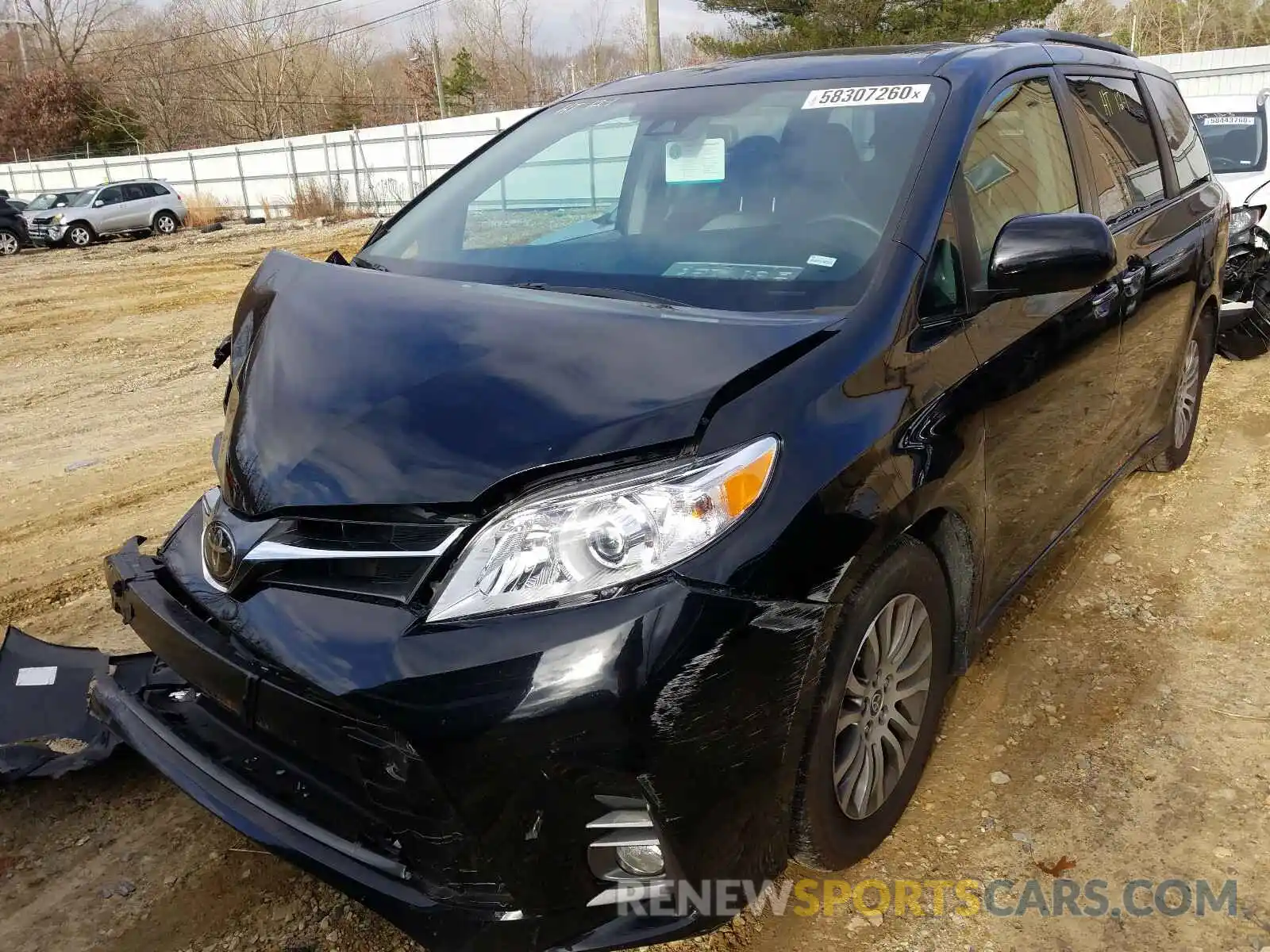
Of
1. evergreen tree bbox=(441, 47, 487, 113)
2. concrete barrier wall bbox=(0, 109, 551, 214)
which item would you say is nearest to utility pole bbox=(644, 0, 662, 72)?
concrete barrier wall bbox=(0, 109, 551, 214)

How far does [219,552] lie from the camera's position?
81.3 inches

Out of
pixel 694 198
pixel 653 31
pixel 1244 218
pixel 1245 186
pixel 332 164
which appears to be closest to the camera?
pixel 694 198

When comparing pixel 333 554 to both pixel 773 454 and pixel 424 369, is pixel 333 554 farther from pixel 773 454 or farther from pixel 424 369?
pixel 773 454

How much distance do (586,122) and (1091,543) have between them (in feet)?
8.78

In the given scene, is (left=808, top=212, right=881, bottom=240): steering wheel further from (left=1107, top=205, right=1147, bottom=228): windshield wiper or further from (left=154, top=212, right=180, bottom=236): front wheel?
(left=154, top=212, right=180, bottom=236): front wheel

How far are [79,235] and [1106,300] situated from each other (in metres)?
26.2

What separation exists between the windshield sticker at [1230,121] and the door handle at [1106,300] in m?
6.30

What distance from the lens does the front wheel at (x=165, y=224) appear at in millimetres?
25938

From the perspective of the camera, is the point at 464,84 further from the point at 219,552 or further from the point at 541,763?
the point at 541,763

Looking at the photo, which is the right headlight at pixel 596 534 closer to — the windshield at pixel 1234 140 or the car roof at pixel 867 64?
the car roof at pixel 867 64

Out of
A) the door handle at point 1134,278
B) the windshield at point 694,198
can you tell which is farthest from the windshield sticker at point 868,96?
the door handle at point 1134,278

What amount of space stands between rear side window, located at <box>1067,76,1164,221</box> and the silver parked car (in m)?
25.6

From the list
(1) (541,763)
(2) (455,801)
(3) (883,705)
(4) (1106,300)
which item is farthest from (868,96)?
(2) (455,801)

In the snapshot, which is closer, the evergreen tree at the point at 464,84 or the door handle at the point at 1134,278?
the door handle at the point at 1134,278
